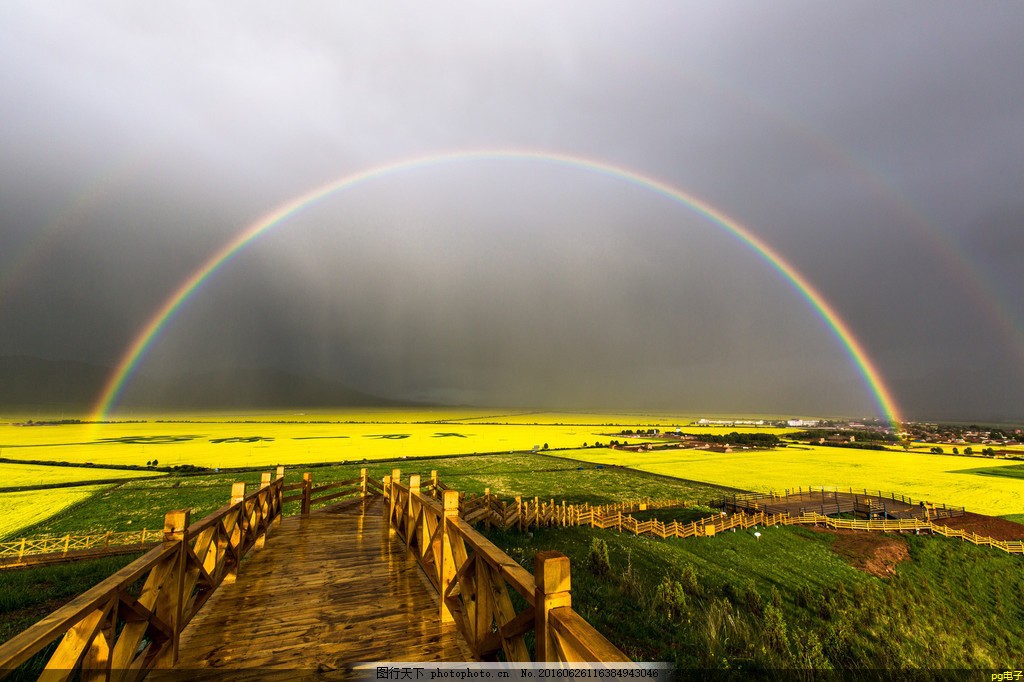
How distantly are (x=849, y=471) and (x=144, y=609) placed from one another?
65.2 m

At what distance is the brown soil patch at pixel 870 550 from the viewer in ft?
74.4

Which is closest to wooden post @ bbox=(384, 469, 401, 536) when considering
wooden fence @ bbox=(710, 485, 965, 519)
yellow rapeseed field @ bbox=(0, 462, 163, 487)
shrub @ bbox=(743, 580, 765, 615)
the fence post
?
the fence post

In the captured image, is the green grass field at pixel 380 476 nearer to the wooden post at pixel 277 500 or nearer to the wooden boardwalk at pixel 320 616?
the wooden post at pixel 277 500

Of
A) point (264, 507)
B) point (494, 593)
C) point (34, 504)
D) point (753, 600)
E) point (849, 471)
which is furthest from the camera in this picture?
point (849, 471)

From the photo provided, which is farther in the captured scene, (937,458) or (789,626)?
(937,458)

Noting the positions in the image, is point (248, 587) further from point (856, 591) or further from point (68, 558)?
point (856, 591)

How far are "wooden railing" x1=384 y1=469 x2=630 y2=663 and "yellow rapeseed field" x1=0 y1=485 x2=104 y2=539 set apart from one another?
98.3 ft

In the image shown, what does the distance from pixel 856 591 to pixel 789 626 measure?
272 inches

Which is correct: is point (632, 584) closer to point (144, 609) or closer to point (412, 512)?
point (412, 512)

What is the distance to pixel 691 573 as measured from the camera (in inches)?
683

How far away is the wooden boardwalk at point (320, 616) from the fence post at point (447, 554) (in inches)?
6.4

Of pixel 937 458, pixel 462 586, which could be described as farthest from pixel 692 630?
pixel 937 458

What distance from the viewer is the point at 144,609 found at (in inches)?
147

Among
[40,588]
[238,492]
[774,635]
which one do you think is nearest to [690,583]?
[774,635]
